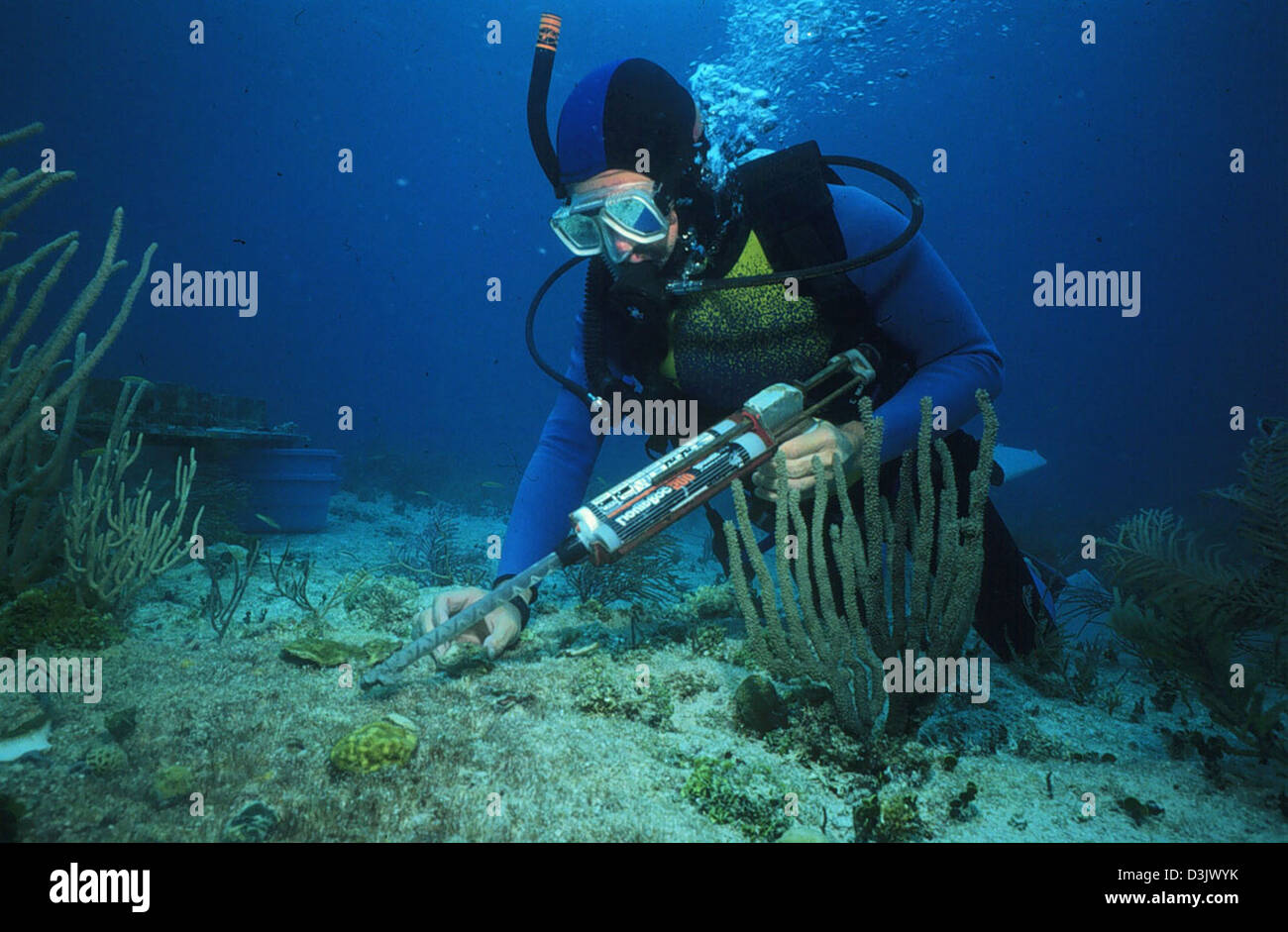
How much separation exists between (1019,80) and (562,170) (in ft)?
174

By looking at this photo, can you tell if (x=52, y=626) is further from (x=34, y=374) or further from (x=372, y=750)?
(x=372, y=750)

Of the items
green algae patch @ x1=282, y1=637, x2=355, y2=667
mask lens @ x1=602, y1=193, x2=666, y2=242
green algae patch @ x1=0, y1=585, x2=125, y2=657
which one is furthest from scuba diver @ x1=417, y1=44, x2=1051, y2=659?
green algae patch @ x1=0, y1=585, x2=125, y2=657

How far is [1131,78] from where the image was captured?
3600cm

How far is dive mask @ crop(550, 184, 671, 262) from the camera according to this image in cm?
226

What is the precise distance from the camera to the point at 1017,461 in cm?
495

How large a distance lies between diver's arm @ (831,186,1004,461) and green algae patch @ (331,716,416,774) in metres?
2.12

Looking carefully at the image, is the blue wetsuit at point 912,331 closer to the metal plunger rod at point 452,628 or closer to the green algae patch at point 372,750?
the metal plunger rod at point 452,628

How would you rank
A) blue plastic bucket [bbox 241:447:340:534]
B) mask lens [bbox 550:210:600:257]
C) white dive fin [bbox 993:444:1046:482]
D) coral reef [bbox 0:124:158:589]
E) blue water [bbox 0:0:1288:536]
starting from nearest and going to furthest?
mask lens [bbox 550:210:600:257] → coral reef [bbox 0:124:158:589] → white dive fin [bbox 993:444:1046:482] → blue plastic bucket [bbox 241:447:340:534] → blue water [bbox 0:0:1288:536]

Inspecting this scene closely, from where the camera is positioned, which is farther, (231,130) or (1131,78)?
(231,130)

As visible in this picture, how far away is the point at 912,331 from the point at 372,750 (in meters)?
2.76

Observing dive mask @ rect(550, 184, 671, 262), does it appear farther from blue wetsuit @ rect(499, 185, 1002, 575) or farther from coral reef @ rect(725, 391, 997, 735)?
coral reef @ rect(725, 391, 997, 735)

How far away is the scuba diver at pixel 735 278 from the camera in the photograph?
7.28ft
